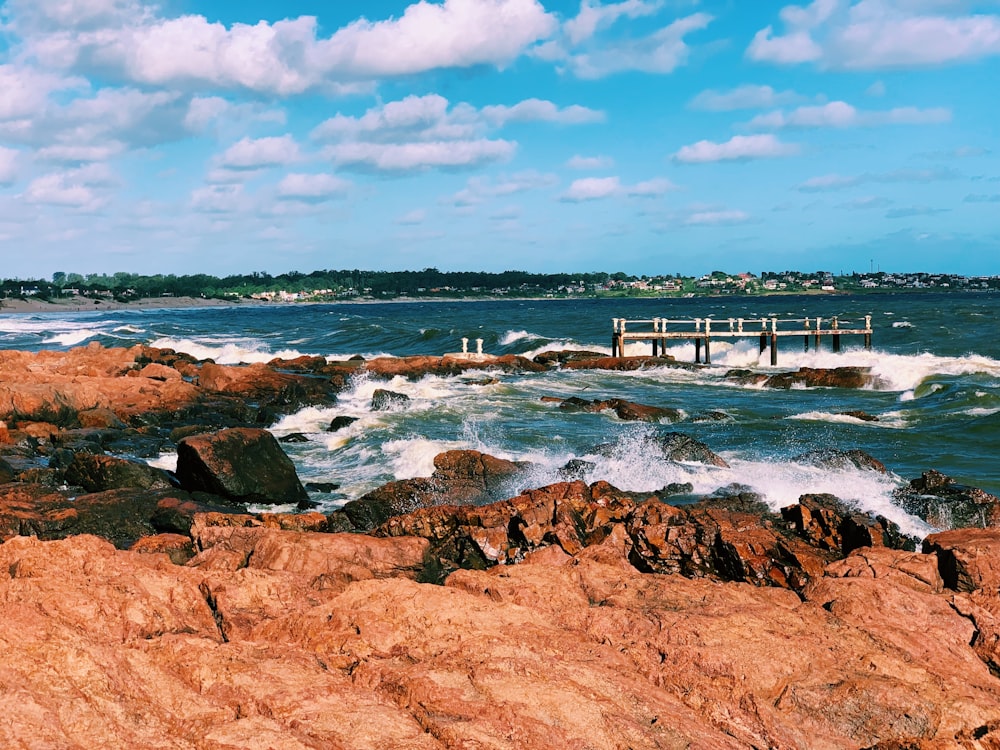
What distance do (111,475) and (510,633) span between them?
982 cm

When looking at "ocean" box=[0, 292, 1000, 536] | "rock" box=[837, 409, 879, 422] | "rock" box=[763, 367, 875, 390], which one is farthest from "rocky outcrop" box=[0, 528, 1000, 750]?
"rock" box=[763, 367, 875, 390]

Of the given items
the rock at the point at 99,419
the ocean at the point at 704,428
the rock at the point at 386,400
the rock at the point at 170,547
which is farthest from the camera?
the rock at the point at 386,400

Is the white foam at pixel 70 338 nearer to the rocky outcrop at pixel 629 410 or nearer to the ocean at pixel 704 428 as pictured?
the ocean at pixel 704 428

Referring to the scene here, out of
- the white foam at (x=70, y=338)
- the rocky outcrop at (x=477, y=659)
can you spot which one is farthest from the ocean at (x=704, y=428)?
the white foam at (x=70, y=338)

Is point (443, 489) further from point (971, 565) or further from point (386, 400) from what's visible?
point (386, 400)

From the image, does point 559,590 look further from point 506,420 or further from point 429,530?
point 506,420

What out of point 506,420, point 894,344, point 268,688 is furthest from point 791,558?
point 894,344

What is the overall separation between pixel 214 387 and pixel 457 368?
1003cm

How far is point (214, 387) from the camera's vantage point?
26.5 metres

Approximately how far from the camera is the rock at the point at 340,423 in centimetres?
2139

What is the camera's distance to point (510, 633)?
6027 mm

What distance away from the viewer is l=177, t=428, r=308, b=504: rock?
13.5 m

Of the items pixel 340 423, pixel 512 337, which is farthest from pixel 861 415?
pixel 512 337

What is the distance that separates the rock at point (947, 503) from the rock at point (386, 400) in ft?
47.4
